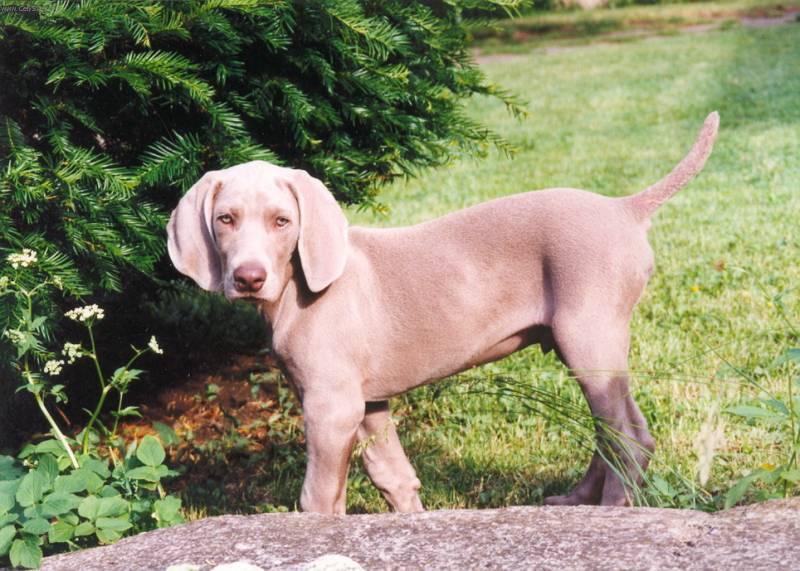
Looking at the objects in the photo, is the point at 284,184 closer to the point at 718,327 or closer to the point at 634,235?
the point at 634,235

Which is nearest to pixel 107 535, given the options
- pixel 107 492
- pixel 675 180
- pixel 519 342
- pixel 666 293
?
pixel 107 492

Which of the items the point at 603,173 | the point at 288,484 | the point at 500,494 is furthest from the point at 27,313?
the point at 603,173

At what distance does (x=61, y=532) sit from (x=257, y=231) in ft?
2.95

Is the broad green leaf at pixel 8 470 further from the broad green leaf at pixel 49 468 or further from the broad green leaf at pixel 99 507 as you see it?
the broad green leaf at pixel 99 507

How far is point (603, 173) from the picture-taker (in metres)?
8.61

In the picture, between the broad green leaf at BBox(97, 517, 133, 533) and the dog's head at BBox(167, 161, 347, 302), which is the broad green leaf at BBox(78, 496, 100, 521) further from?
the dog's head at BBox(167, 161, 347, 302)

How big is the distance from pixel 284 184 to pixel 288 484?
1.45m

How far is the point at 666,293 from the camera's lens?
5273mm

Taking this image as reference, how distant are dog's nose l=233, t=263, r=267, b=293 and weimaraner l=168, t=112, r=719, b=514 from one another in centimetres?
2

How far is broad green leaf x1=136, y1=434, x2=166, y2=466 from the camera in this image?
9.20 feet

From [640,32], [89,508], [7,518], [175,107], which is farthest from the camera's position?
[640,32]

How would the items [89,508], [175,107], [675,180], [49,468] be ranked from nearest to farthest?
1. [89,508]
2. [49,468]
3. [675,180]
4. [175,107]

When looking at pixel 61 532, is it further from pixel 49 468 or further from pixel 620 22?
pixel 620 22

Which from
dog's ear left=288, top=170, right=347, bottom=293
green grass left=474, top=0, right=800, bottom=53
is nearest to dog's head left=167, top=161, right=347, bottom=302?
dog's ear left=288, top=170, right=347, bottom=293
